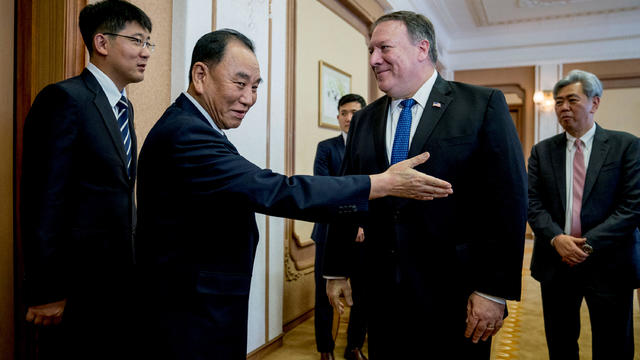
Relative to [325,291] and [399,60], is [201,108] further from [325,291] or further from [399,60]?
[325,291]

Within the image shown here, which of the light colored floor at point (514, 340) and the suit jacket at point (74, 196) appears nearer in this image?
the suit jacket at point (74, 196)

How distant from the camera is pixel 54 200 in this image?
140 cm

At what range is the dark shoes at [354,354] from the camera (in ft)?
9.73

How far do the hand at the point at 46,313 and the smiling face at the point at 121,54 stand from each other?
83 centimetres

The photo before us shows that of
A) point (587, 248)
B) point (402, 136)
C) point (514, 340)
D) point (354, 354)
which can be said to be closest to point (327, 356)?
point (354, 354)

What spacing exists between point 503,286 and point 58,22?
1.99 meters

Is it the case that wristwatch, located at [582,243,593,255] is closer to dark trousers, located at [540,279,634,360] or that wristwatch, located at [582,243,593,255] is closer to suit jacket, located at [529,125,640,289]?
suit jacket, located at [529,125,640,289]

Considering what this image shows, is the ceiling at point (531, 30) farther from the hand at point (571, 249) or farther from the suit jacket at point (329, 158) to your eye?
the hand at point (571, 249)

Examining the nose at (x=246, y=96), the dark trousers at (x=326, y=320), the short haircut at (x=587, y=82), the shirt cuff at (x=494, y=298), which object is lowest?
the dark trousers at (x=326, y=320)

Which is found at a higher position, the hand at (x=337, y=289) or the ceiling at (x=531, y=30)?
the ceiling at (x=531, y=30)

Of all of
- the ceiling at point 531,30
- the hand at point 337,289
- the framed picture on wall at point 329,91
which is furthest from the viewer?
the ceiling at point 531,30

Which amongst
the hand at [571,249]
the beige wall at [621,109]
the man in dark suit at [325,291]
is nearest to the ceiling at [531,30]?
the beige wall at [621,109]

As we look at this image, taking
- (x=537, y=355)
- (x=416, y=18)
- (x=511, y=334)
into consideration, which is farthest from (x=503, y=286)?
(x=511, y=334)

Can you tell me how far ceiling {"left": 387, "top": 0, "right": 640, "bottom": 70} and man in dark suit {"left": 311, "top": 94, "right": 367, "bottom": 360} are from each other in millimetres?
4361
